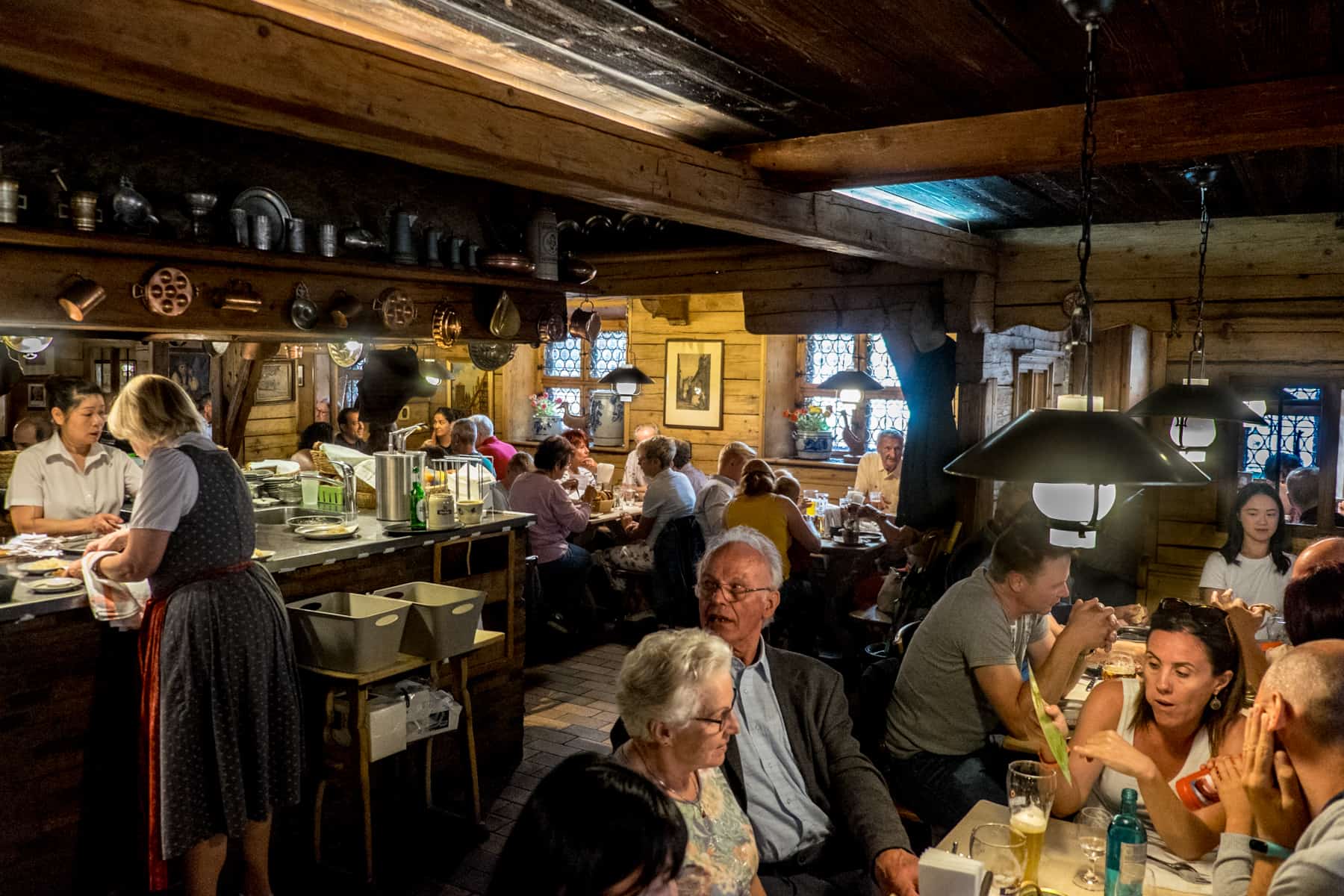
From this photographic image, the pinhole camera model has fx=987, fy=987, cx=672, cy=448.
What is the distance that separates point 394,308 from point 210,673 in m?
1.95

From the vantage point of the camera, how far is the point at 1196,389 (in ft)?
12.7

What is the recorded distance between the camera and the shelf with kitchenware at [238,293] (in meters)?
3.50

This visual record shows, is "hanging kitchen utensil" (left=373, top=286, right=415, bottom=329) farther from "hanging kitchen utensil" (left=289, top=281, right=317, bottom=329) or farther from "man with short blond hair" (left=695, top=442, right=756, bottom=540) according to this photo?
"man with short blond hair" (left=695, top=442, right=756, bottom=540)

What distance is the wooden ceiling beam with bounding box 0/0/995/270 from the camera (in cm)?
175

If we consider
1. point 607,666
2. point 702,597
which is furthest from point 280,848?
point 607,666

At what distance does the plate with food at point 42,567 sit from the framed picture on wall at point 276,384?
6.61 meters

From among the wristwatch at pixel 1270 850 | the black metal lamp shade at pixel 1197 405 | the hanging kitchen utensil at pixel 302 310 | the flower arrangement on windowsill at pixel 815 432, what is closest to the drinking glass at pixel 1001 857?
the wristwatch at pixel 1270 850

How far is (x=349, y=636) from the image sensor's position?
3.68 meters

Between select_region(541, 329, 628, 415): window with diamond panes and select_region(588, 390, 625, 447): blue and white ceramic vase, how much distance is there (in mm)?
167

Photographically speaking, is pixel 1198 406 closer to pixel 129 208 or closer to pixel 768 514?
pixel 768 514

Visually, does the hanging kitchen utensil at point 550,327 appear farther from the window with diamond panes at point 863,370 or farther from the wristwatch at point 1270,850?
the window with diamond panes at point 863,370

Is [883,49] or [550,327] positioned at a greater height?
[883,49]

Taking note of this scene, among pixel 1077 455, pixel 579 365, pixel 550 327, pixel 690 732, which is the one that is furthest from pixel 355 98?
pixel 579 365

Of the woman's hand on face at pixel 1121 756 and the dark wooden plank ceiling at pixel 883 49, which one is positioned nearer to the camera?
the dark wooden plank ceiling at pixel 883 49
